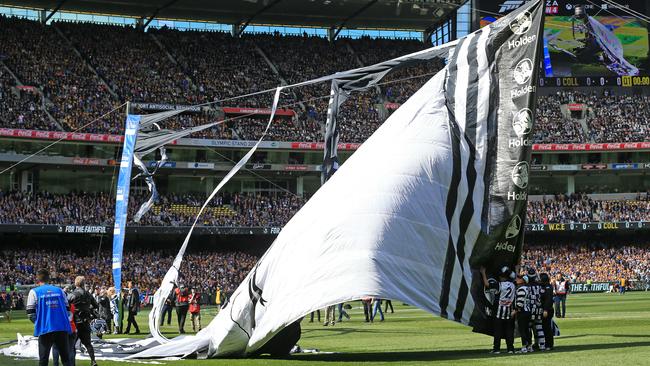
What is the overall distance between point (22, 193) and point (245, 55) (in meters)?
21.4

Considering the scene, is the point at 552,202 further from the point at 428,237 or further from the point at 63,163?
the point at 428,237

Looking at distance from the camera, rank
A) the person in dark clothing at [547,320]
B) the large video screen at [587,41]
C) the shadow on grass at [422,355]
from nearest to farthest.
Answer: the shadow on grass at [422,355] < the person in dark clothing at [547,320] < the large video screen at [587,41]

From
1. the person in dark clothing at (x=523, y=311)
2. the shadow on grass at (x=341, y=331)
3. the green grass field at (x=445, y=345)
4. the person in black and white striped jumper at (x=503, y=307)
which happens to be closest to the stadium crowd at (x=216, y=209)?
the green grass field at (x=445, y=345)

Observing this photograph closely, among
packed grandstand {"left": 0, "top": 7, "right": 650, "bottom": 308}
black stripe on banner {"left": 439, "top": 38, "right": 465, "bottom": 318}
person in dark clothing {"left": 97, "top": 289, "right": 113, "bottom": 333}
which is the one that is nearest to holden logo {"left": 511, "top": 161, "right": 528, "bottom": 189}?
black stripe on banner {"left": 439, "top": 38, "right": 465, "bottom": 318}

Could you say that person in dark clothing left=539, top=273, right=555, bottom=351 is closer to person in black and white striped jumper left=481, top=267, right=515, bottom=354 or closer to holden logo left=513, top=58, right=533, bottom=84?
person in black and white striped jumper left=481, top=267, right=515, bottom=354

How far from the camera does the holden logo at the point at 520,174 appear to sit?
1766 centimetres

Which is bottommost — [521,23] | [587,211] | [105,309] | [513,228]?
[105,309]

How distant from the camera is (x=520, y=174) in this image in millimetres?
17688

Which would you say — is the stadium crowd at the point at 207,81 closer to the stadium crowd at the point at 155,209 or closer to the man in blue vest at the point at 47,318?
the stadium crowd at the point at 155,209

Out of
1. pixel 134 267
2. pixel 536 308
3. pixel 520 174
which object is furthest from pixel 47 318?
pixel 134 267

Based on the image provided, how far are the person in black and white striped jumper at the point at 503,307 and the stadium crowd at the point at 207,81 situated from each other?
4333 cm

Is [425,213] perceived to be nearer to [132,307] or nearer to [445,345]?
[445,345]

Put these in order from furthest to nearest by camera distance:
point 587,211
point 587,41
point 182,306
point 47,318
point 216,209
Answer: point 587,41 → point 587,211 → point 216,209 → point 182,306 → point 47,318

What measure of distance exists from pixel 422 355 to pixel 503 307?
1.70 m
